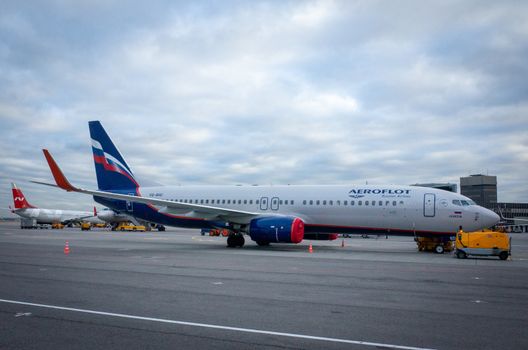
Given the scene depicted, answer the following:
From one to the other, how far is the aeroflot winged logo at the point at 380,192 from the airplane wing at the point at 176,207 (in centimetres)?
546

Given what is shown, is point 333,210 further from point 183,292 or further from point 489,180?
point 489,180

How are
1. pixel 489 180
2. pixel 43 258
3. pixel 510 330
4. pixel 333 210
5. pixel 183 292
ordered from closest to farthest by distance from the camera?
pixel 510 330, pixel 183 292, pixel 43 258, pixel 333 210, pixel 489 180

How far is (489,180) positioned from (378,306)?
142337 millimetres

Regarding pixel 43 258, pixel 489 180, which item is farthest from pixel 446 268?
pixel 489 180

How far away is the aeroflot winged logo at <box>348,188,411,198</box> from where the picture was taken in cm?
2445

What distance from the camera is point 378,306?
8.82 meters

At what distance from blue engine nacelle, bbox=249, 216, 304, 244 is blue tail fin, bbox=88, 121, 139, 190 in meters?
12.3

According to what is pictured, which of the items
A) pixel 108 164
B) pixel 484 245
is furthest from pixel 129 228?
pixel 484 245

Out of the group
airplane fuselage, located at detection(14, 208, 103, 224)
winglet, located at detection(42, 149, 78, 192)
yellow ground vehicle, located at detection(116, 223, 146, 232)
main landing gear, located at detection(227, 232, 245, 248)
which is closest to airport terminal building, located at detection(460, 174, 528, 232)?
yellow ground vehicle, located at detection(116, 223, 146, 232)

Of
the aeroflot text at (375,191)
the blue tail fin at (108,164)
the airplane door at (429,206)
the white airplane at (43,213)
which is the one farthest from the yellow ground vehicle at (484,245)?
the white airplane at (43,213)

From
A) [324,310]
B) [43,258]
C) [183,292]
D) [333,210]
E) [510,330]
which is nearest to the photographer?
[510,330]

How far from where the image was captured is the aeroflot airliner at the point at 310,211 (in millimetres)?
23484

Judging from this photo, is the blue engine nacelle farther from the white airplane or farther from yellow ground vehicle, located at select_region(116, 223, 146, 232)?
the white airplane

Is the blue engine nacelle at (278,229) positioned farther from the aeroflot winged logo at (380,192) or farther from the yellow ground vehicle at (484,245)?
the yellow ground vehicle at (484,245)
